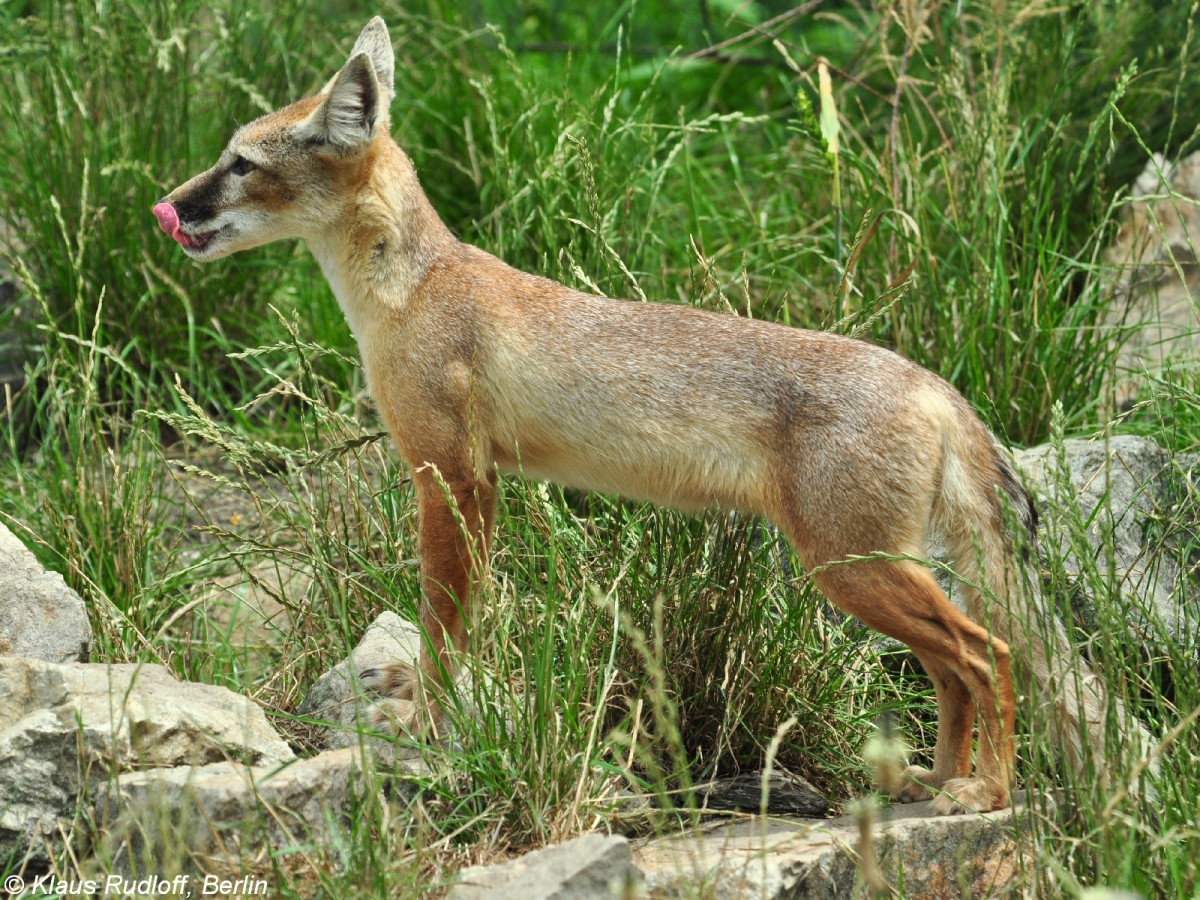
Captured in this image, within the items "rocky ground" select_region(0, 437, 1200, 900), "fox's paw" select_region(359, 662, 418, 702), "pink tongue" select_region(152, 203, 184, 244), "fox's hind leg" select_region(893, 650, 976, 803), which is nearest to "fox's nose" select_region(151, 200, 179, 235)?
"pink tongue" select_region(152, 203, 184, 244)

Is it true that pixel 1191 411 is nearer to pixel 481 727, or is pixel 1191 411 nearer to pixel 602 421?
pixel 602 421

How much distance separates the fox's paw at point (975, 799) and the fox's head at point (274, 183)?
9.76 feet

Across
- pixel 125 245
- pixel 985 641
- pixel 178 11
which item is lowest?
pixel 985 641

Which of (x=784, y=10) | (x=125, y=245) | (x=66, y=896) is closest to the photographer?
(x=66, y=896)

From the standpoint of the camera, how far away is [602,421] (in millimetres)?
4789

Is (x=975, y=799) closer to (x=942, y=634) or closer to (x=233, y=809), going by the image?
(x=942, y=634)

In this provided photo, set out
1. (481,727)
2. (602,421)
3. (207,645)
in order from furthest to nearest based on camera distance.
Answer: (207,645) < (602,421) < (481,727)

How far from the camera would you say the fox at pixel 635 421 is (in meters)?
4.36

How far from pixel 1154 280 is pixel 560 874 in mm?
4893

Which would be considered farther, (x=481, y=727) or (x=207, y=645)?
(x=207, y=645)

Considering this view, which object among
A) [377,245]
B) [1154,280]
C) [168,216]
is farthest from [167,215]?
[1154,280]

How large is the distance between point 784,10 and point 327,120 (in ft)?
17.8

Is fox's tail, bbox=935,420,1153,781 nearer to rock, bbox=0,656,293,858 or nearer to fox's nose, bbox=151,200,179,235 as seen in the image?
rock, bbox=0,656,293,858

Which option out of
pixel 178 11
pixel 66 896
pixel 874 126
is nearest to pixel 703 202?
pixel 874 126
